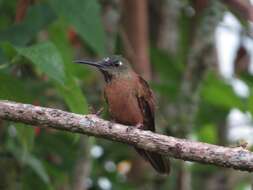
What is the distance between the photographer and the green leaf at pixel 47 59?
3707mm

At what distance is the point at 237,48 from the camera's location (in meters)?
6.40

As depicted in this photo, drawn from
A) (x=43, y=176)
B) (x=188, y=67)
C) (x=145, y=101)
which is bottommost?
(x=43, y=176)

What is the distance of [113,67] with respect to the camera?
222 inches

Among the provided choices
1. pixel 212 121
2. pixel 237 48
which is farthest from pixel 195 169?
pixel 237 48

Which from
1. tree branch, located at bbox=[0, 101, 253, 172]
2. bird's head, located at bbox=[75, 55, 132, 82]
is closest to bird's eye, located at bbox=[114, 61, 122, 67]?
bird's head, located at bbox=[75, 55, 132, 82]

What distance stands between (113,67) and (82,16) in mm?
1085

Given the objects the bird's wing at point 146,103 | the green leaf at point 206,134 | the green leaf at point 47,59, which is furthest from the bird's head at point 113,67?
the green leaf at point 47,59

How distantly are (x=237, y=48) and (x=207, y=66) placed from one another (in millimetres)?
837

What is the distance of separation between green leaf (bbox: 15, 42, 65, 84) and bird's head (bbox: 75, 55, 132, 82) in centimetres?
169

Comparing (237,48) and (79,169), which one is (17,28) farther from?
(237,48)

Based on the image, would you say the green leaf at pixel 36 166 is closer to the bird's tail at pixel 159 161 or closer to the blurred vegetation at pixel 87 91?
the blurred vegetation at pixel 87 91

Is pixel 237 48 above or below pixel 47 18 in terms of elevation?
above

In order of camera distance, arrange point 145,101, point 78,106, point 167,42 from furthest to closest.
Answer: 1. point 167,42
2. point 145,101
3. point 78,106

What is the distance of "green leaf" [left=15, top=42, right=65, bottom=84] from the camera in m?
3.71
